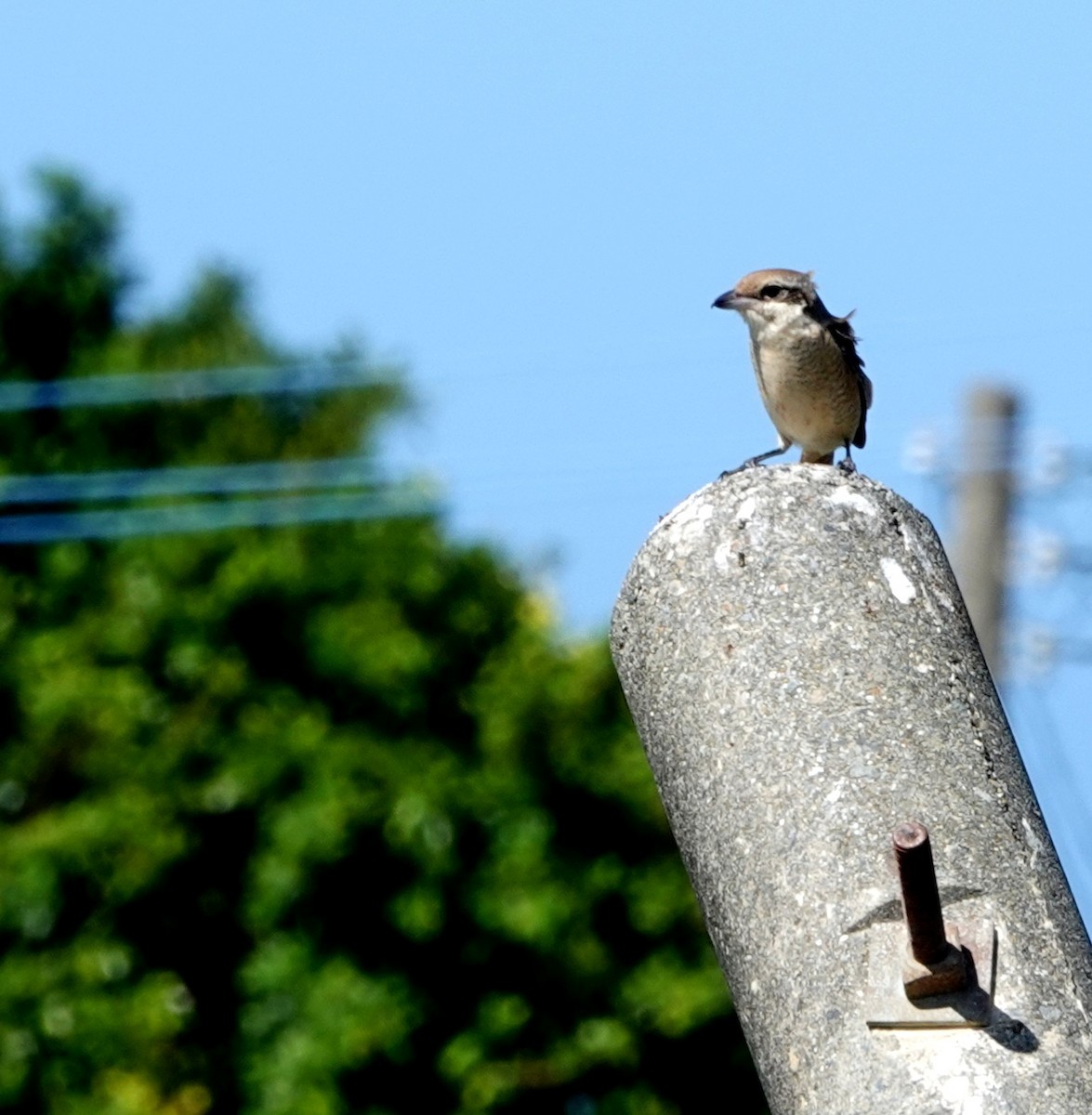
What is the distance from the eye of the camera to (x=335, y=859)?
10359mm

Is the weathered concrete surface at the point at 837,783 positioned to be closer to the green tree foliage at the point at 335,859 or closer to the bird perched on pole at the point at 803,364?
the bird perched on pole at the point at 803,364

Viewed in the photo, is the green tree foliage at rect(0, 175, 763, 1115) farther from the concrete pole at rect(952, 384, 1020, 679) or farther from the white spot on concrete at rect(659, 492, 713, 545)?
the white spot on concrete at rect(659, 492, 713, 545)

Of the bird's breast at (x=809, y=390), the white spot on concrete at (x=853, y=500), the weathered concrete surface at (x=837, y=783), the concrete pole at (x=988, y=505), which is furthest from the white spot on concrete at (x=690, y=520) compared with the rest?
the concrete pole at (x=988, y=505)

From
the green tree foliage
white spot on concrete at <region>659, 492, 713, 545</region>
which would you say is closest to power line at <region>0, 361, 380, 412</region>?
the green tree foliage

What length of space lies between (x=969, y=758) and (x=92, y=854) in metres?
8.31

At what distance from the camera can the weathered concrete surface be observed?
8.18 ft

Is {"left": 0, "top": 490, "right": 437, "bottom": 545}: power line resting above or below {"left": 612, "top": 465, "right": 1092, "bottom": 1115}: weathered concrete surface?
above

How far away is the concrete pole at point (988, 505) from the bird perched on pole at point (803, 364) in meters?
6.66

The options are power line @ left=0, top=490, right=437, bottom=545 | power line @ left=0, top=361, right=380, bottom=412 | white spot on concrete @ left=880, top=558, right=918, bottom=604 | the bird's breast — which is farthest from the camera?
power line @ left=0, top=361, right=380, bottom=412

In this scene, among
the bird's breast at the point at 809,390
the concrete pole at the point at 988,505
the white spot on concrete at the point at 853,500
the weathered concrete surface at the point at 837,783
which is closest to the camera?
the weathered concrete surface at the point at 837,783

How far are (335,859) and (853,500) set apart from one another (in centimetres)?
759

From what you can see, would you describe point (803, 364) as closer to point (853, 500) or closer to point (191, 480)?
point (853, 500)

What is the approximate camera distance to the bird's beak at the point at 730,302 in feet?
21.0

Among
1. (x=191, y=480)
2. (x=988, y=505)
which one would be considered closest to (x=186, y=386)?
(x=191, y=480)
